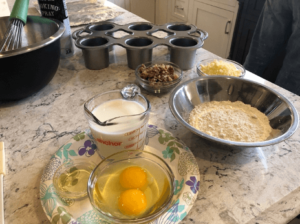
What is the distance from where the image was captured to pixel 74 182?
1.55 ft

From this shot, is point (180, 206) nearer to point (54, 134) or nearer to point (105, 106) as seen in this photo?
point (105, 106)

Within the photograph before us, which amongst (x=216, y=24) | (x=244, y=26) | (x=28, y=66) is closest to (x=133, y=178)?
(x=28, y=66)

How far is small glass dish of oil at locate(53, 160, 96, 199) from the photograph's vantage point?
0.44m

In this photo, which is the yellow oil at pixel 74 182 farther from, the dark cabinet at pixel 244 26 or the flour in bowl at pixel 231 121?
the dark cabinet at pixel 244 26

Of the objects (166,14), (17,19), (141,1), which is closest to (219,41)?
(166,14)

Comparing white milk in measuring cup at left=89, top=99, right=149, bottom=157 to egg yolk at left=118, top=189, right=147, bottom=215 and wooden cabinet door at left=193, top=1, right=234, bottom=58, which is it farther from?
wooden cabinet door at left=193, top=1, right=234, bottom=58

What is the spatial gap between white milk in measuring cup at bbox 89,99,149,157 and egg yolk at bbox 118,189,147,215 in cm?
11

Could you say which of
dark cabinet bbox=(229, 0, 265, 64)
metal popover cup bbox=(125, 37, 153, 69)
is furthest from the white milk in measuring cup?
dark cabinet bbox=(229, 0, 265, 64)

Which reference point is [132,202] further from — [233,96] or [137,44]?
[137,44]

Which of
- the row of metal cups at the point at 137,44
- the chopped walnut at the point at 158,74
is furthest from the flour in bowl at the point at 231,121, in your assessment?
the row of metal cups at the point at 137,44

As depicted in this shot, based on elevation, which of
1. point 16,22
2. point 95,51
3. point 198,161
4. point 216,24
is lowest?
point 216,24

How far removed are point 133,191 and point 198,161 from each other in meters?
0.20

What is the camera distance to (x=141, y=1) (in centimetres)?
271

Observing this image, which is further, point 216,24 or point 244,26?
point 216,24
